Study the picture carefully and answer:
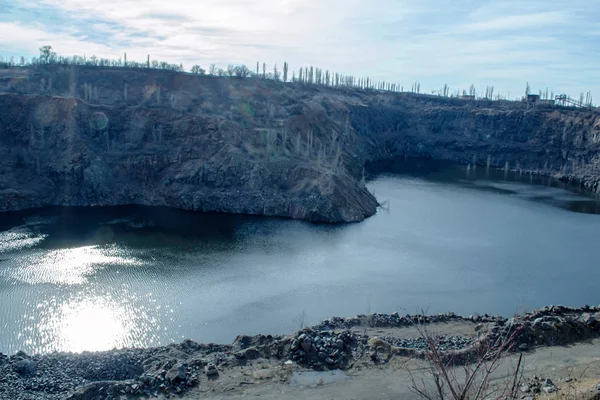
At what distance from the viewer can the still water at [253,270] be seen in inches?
A: 1168

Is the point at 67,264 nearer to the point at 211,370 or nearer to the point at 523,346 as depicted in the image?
the point at 211,370

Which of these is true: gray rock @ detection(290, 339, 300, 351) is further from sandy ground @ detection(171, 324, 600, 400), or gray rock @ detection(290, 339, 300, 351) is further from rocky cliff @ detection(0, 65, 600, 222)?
rocky cliff @ detection(0, 65, 600, 222)

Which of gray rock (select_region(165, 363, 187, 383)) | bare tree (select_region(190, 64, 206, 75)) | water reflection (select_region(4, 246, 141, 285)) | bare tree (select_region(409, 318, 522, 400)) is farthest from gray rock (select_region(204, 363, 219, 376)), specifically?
bare tree (select_region(190, 64, 206, 75))

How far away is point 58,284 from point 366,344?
72.5 ft

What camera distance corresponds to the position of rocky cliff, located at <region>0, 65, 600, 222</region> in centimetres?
5788

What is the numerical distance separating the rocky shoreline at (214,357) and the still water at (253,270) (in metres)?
3.70

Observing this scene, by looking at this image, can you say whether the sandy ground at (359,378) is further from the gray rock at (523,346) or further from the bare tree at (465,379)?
the bare tree at (465,379)

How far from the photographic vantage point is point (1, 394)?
792 inches

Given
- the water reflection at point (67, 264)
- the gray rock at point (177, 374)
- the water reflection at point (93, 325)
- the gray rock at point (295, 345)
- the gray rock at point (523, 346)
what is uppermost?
the gray rock at point (523, 346)

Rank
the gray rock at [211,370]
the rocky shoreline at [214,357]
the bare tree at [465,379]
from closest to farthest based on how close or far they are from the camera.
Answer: the bare tree at [465,379], the rocky shoreline at [214,357], the gray rock at [211,370]

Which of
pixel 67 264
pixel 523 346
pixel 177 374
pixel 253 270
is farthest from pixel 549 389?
pixel 67 264

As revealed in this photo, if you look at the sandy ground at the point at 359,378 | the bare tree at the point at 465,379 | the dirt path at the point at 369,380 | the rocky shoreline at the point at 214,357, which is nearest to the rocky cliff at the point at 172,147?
the rocky shoreline at the point at 214,357

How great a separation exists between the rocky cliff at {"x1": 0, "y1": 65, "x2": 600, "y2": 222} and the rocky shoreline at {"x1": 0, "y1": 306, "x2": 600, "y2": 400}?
31654 mm

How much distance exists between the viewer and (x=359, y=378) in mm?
20984
